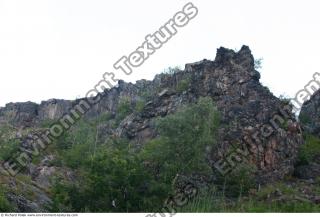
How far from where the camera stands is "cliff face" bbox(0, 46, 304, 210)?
49.7 m

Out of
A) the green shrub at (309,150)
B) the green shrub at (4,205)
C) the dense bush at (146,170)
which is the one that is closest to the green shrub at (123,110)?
the green shrub at (309,150)

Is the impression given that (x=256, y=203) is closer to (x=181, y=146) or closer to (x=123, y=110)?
(x=181, y=146)

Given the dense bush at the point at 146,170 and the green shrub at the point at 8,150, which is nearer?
the dense bush at the point at 146,170

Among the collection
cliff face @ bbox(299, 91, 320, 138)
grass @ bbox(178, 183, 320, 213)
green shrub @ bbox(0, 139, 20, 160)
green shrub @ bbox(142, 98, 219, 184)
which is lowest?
cliff face @ bbox(299, 91, 320, 138)

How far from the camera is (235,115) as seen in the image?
5456 cm

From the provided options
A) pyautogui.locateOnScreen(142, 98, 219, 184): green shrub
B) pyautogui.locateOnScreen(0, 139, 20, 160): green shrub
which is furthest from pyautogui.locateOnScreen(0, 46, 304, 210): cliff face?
pyautogui.locateOnScreen(0, 139, 20, 160): green shrub

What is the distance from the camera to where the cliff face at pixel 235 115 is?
49.7 m

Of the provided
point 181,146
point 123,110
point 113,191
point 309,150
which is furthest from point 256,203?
point 123,110

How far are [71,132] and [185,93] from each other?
2011 cm

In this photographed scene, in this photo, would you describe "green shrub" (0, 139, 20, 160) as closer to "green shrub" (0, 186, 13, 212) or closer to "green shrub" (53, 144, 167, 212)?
"green shrub" (53, 144, 167, 212)

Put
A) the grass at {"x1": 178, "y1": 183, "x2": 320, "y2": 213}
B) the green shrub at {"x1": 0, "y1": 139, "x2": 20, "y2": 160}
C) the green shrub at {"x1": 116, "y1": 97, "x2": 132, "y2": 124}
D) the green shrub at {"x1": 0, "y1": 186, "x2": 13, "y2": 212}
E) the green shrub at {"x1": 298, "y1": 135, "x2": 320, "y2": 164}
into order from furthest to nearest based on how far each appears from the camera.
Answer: the green shrub at {"x1": 116, "y1": 97, "x2": 132, "y2": 124}
the green shrub at {"x1": 298, "y1": 135, "x2": 320, "y2": 164}
the green shrub at {"x1": 0, "y1": 139, "x2": 20, "y2": 160}
the grass at {"x1": 178, "y1": 183, "x2": 320, "y2": 213}
the green shrub at {"x1": 0, "y1": 186, "x2": 13, "y2": 212}

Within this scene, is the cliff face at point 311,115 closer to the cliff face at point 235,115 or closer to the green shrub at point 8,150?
the cliff face at point 235,115

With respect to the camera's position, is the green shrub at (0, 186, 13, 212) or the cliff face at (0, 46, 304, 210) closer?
the green shrub at (0, 186, 13, 212)

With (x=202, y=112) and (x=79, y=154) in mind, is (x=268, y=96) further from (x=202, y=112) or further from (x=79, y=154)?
(x=79, y=154)
